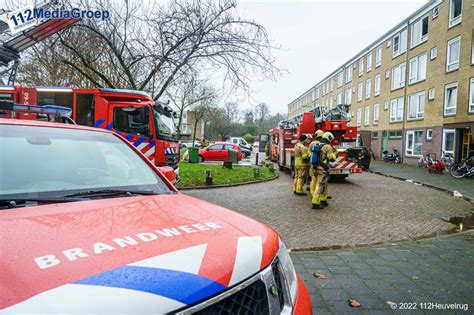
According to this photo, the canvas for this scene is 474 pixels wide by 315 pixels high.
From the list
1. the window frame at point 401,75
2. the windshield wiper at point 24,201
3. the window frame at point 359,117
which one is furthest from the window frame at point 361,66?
the windshield wiper at point 24,201

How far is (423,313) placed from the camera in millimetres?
2762

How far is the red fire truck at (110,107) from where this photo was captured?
28.2ft

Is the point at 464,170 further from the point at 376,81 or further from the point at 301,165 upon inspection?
the point at 376,81

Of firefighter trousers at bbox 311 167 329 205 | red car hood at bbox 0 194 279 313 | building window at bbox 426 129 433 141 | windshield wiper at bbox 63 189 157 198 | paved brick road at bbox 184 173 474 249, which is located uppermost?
building window at bbox 426 129 433 141

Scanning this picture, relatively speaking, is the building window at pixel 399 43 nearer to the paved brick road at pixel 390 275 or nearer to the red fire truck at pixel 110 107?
the red fire truck at pixel 110 107

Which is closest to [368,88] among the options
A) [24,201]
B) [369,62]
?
[369,62]

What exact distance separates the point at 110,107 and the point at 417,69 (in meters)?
24.4

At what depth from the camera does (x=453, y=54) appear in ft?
65.2

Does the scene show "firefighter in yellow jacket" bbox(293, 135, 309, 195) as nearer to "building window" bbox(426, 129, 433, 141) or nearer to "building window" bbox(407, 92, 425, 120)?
"building window" bbox(426, 129, 433, 141)

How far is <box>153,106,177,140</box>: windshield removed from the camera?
8914 millimetres

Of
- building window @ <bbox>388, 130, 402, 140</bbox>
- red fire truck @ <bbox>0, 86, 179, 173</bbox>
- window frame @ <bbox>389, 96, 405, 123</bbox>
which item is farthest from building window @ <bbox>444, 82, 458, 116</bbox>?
red fire truck @ <bbox>0, 86, 179, 173</bbox>

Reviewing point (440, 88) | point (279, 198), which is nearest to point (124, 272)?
point (279, 198)

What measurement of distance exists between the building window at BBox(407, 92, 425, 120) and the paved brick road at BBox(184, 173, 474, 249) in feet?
49.6

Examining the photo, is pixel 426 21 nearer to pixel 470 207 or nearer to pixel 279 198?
pixel 470 207
